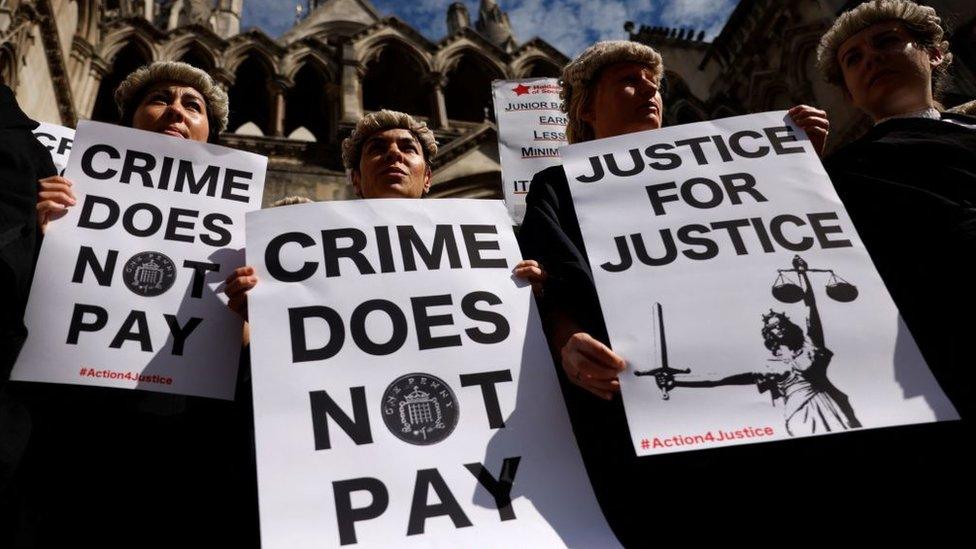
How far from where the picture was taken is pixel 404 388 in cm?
201

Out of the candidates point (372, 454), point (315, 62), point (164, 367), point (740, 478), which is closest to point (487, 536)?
point (372, 454)

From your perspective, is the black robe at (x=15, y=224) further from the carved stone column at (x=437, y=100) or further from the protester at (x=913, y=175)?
the carved stone column at (x=437, y=100)

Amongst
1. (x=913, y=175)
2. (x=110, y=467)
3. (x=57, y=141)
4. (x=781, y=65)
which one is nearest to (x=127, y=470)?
(x=110, y=467)

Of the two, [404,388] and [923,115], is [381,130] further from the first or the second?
[923,115]

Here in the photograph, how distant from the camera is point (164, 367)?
7.33ft

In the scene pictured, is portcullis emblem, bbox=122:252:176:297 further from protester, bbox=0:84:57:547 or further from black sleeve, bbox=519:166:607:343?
black sleeve, bbox=519:166:607:343

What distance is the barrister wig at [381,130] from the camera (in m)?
3.42

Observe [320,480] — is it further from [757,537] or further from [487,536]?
[757,537]

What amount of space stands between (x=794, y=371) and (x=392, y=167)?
6.90 ft

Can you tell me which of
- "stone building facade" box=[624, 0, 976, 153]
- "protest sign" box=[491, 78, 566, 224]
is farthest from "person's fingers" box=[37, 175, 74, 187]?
"stone building facade" box=[624, 0, 976, 153]

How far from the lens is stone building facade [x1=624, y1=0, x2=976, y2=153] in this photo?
1170cm

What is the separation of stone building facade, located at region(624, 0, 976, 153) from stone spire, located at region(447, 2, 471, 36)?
48.5 ft

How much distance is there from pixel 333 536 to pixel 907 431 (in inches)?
68.4

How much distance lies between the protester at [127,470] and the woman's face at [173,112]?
28.1 inches
